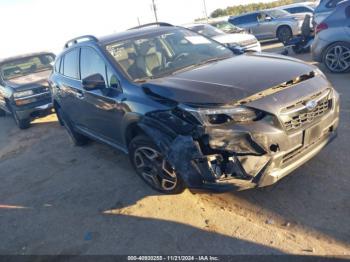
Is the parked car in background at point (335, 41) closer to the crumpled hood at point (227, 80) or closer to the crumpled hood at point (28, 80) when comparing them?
the crumpled hood at point (227, 80)

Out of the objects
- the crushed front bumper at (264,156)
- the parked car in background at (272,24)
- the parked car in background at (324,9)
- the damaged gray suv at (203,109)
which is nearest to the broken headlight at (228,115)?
the damaged gray suv at (203,109)

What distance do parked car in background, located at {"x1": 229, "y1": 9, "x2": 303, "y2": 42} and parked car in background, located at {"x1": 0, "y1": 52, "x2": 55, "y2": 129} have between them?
33.1ft

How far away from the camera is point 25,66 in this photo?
10281 millimetres

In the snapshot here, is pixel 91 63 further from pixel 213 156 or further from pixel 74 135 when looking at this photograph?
pixel 213 156

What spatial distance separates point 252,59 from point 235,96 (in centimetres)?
122

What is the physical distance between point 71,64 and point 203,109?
3.28m

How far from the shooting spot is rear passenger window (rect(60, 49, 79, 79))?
554 cm

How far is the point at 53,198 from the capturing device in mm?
4793

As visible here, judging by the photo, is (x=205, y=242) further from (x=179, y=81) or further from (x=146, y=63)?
(x=146, y=63)

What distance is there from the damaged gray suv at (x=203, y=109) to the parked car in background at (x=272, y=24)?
1167cm

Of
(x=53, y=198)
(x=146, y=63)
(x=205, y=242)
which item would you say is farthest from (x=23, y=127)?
(x=205, y=242)

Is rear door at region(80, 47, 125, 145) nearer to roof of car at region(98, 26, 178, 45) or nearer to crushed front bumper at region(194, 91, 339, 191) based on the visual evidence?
roof of car at region(98, 26, 178, 45)

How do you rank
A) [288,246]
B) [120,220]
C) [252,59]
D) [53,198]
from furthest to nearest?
[53,198] < [252,59] < [120,220] < [288,246]

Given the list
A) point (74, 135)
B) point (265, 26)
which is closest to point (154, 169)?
point (74, 135)
